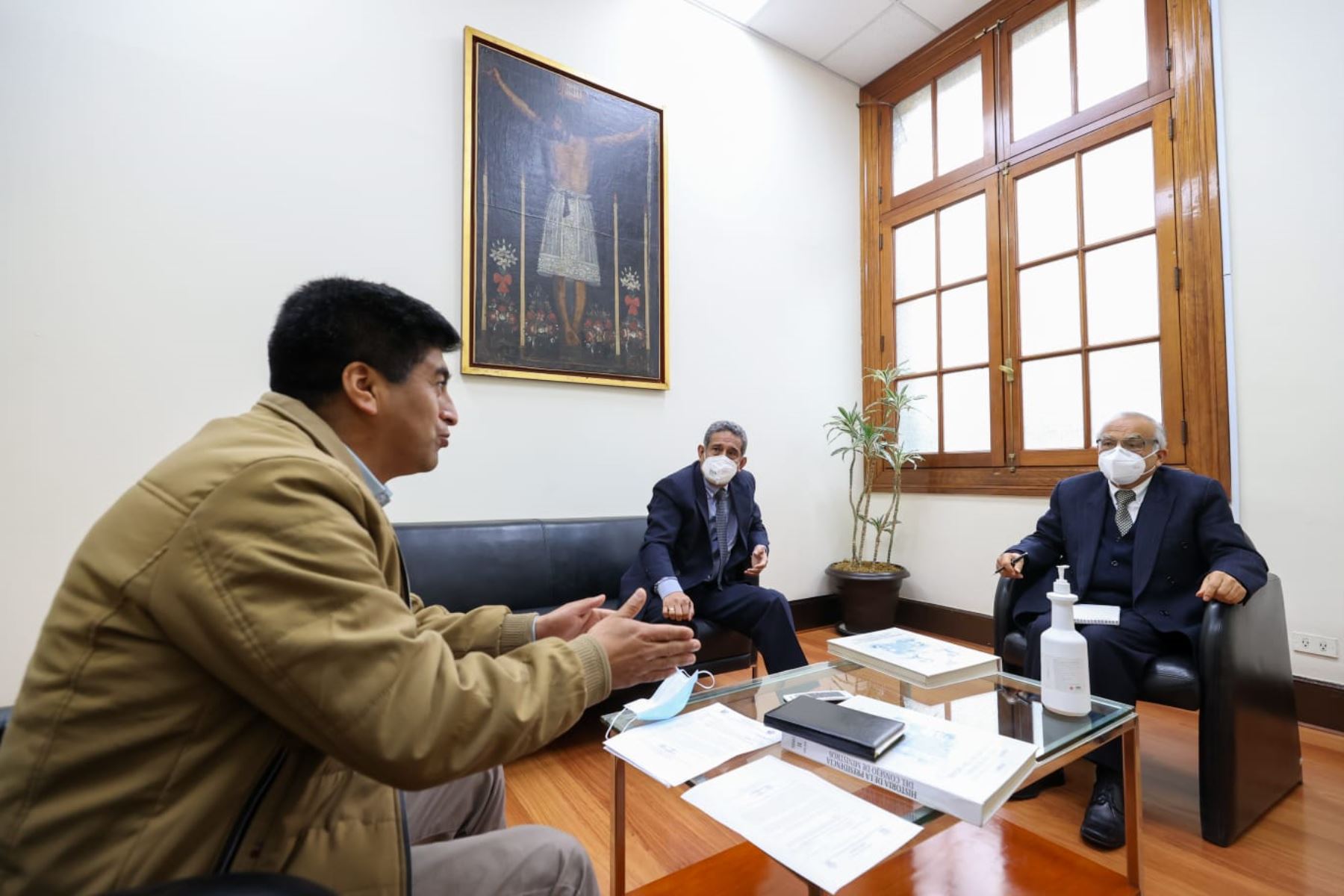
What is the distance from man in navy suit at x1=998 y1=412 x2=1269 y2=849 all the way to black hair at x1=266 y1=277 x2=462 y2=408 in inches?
70.9

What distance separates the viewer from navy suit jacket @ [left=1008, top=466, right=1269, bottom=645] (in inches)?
64.9

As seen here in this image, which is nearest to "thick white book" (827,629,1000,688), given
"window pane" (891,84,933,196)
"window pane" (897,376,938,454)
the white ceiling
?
"window pane" (897,376,938,454)

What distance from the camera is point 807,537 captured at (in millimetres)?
3412

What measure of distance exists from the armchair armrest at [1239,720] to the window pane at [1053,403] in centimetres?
132

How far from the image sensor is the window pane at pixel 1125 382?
2.53 metres

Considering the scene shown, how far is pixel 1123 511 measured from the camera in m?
1.90

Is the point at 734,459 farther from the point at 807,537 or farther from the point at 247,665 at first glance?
the point at 247,665

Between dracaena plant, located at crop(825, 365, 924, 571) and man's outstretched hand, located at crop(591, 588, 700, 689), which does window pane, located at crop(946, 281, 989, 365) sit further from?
man's outstretched hand, located at crop(591, 588, 700, 689)

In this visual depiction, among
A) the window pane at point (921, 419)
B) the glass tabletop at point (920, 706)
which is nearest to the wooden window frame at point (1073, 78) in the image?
the window pane at point (921, 419)

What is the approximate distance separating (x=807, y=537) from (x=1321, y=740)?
2.04 metres

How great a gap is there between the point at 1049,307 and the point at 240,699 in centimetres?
341

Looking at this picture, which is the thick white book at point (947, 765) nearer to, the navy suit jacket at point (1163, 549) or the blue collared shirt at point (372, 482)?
the blue collared shirt at point (372, 482)

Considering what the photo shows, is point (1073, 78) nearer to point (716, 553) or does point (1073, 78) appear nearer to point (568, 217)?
point (568, 217)

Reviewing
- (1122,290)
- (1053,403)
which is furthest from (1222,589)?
(1122,290)
